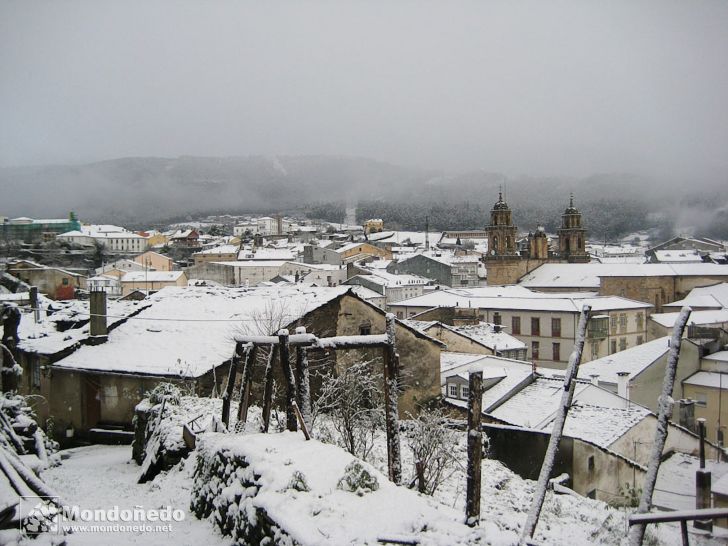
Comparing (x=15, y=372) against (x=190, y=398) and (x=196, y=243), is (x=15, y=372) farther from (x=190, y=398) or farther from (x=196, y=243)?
(x=196, y=243)

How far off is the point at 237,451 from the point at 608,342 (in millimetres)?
41221

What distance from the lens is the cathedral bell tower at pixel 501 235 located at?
68.1 meters

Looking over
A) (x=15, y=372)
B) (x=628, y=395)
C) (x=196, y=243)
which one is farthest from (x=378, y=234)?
(x=15, y=372)

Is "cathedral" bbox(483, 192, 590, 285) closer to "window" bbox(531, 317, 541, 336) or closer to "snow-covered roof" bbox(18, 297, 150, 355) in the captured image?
"window" bbox(531, 317, 541, 336)

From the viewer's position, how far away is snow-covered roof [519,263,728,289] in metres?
56.6

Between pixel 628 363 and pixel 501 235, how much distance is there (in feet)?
140

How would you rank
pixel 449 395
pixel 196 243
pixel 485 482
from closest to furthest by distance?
pixel 485 482, pixel 449 395, pixel 196 243

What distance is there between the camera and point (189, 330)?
64.5ft

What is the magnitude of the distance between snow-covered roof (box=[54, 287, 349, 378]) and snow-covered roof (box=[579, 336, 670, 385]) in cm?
1323

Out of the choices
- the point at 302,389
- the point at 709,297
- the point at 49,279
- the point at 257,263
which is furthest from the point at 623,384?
the point at 257,263

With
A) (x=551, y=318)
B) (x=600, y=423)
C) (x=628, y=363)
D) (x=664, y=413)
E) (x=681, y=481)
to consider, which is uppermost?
(x=664, y=413)

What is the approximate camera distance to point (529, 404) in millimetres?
19156

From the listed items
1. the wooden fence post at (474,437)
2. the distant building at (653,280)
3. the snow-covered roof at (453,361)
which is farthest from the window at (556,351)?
the wooden fence post at (474,437)

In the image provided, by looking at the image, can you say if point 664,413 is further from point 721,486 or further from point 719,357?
point 719,357
